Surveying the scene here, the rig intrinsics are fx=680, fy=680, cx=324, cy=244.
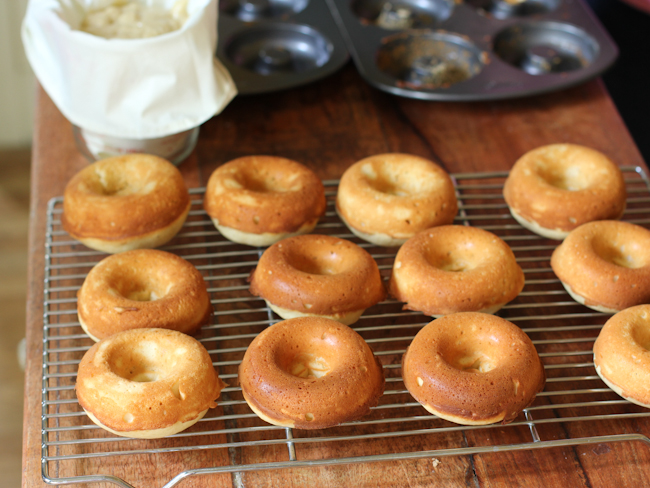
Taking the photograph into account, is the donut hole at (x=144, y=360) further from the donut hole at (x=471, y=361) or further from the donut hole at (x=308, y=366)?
the donut hole at (x=471, y=361)

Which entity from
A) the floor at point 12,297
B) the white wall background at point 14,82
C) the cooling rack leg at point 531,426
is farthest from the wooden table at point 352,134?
the white wall background at point 14,82

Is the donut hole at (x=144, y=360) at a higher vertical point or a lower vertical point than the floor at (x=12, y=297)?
higher

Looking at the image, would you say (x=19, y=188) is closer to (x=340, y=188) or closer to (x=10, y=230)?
(x=10, y=230)

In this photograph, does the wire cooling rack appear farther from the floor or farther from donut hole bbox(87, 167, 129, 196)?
the floor

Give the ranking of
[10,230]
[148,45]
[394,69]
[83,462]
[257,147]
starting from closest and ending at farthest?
[83,462]
[148,45]
[257,147]
[394,69]
[10,230]

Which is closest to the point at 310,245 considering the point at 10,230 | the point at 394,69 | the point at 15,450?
the point at 394,69

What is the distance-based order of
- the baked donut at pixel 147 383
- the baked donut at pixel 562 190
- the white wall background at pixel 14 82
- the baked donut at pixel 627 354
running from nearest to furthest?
1. the baked donut at pixel 147 383
2. the baked donut at pixel 627 354
3. the baked donut at pixel 562 190
4. the white wall background at pixel 14 82

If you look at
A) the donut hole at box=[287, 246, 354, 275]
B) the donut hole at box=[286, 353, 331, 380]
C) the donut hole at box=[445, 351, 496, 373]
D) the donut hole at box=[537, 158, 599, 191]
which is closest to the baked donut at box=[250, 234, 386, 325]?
the donut hole at box=[287, 246, 354, 275]

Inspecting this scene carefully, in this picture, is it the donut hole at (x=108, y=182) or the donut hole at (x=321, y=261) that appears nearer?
the donut hole at (x=321, y=261)
